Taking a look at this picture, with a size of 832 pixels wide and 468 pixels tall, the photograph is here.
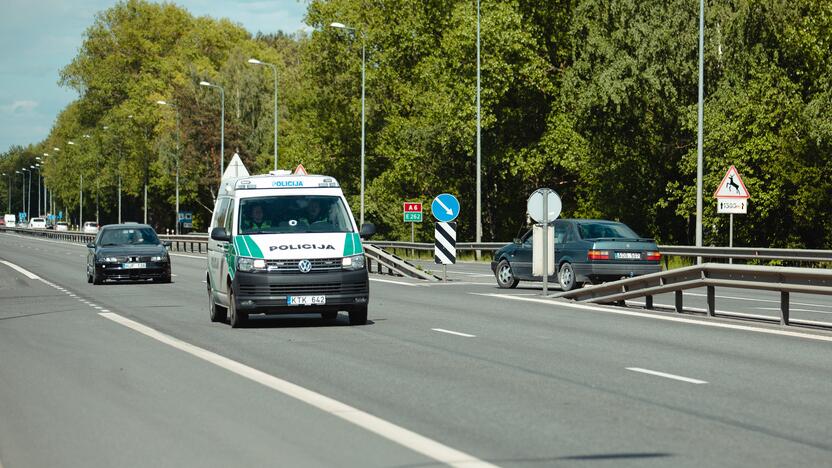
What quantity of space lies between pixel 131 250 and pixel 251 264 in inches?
Result: 595

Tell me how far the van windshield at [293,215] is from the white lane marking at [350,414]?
3.27 m

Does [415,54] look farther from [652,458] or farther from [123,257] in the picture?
[652,458]

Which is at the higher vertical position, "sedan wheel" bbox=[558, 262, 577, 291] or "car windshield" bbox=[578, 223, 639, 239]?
"car windshield" bbox=[578, 223, 639, 239]

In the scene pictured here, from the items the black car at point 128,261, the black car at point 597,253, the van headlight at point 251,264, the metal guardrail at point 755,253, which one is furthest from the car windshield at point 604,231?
the black car at point 128,261

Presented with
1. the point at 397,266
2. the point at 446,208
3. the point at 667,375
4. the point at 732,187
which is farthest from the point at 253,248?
the point at 732,187

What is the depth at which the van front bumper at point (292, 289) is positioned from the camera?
16.9m

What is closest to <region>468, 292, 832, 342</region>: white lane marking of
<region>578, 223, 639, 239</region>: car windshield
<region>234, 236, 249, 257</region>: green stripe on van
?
<region>578, 223, 639, 239</region>: car windshield

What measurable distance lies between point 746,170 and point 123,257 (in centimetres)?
2202

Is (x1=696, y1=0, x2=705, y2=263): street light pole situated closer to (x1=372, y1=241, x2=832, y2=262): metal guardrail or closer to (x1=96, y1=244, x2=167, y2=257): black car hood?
(x1=372, y1=241, x2=832, y2=262): metal guardrail

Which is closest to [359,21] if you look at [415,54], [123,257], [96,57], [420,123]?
[415,54]

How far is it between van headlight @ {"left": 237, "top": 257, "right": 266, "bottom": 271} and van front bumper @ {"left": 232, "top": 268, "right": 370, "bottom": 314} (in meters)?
0.08

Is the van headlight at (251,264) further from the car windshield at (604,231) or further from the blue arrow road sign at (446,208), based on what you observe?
the blue arrow road sign at (446,208)

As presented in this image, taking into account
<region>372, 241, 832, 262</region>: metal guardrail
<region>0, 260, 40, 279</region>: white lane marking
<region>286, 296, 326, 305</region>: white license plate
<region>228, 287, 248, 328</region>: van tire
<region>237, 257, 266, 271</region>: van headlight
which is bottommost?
<region>0, 260, 40, 279</region>: white lane marking

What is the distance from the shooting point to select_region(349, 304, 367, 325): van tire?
688 inches
